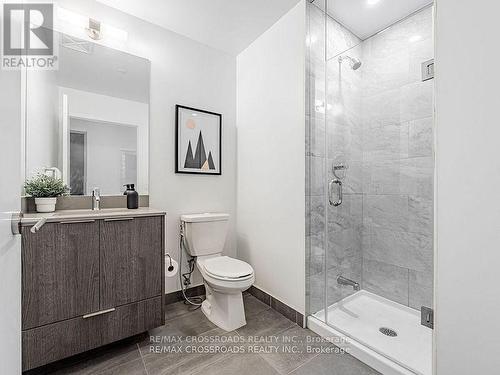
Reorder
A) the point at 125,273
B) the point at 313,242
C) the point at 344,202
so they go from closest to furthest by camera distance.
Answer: the point at 125,273
the point at 313,242
the point at 344,202

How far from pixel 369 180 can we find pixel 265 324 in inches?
64.9

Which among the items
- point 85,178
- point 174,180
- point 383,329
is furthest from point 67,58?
point 383,329

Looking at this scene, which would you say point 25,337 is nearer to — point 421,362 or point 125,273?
point 125,273

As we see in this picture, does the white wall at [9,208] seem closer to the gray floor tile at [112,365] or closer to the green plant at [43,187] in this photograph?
the gray floor tile at [112,365]

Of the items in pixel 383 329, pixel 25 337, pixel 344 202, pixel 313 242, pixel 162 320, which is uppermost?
pixel 344 202

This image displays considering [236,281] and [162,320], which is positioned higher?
[236,281]

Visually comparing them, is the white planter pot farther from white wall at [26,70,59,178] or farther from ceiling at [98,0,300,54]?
ceiling at [98,0,300,54]

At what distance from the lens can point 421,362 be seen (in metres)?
1.40

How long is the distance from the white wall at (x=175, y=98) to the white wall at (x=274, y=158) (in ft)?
0.60

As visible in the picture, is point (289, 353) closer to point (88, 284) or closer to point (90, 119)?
point (88, 284)

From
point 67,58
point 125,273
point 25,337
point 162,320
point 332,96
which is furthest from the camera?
point 332,96

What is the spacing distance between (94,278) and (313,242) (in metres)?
1.53

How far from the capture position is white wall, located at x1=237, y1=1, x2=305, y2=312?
1.92 meters

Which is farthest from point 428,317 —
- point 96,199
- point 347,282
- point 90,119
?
point 90,119
